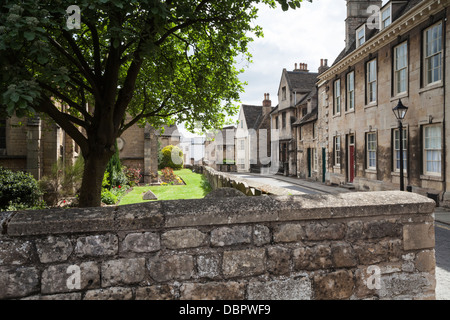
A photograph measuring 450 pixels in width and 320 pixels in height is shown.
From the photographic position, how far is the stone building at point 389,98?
41.7 ft

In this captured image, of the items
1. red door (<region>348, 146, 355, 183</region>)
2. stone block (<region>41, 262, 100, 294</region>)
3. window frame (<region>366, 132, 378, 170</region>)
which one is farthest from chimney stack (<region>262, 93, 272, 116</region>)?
stone block (<region>41, 262, 100, 294</region>)

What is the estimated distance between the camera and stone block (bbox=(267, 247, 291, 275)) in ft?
9.51

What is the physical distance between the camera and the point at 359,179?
18953 millimetres

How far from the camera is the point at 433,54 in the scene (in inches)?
504

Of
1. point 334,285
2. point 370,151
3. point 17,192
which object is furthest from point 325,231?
point 370,151

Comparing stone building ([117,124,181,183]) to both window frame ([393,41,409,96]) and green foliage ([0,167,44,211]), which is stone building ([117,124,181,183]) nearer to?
green foliage ([0,167,44,211])

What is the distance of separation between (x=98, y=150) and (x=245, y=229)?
206 inches

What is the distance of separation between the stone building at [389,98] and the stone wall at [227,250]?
11.3 metres

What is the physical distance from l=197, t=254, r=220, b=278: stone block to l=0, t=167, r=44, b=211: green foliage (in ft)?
27.3

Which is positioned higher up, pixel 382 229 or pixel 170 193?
pixel 382 229

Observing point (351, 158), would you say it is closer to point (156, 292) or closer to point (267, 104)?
point (156, 292)

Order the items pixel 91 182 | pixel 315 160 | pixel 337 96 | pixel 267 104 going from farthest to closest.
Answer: pixel 267 104 < pixel 315 160 < pixel 337 96 < pixel 91 182

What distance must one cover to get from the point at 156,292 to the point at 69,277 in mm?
745

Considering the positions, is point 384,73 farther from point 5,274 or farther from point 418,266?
point 5,274
